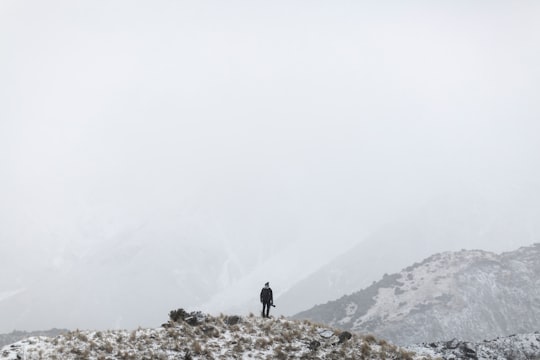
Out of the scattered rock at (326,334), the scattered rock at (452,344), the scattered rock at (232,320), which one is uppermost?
the scattered rock at (232,320)

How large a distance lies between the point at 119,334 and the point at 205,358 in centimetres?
567

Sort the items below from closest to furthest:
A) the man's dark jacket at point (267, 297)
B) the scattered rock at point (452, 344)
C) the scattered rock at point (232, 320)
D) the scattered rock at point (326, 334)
→ the scattered rock at point (326, 334) → the scattered rock at point (232, 320) → the scattered rock at point (452, 344) → the man's dark jacket at point (267, 297)

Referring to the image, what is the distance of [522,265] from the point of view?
4569 inches

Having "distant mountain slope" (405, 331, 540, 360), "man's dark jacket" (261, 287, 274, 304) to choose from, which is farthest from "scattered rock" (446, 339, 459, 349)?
"man's dark jacket" (261, 287, 274, 304)

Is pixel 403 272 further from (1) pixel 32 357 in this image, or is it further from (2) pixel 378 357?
(1) pixel 32 357

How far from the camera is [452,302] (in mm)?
108562

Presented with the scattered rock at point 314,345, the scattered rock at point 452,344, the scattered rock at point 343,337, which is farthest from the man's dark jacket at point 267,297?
the scattered rock at point 452,344

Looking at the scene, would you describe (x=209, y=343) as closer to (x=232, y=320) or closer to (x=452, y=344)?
(x=232, y=320)

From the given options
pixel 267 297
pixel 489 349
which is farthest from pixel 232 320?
pixel 489 349

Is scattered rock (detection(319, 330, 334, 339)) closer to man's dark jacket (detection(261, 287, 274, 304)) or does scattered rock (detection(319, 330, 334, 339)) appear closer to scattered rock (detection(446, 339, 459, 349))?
man's dark jacket (detection(261, 287, 274, 304))

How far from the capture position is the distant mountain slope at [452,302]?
329 ft

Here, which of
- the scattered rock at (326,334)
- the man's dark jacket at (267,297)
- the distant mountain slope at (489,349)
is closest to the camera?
the scattered rock at (326,334)

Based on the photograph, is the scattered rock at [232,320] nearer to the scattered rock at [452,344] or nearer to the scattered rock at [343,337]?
the scattered rock at [343,337]

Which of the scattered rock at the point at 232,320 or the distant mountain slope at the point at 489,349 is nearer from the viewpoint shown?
the distant mountain slope at the point at 489,349
